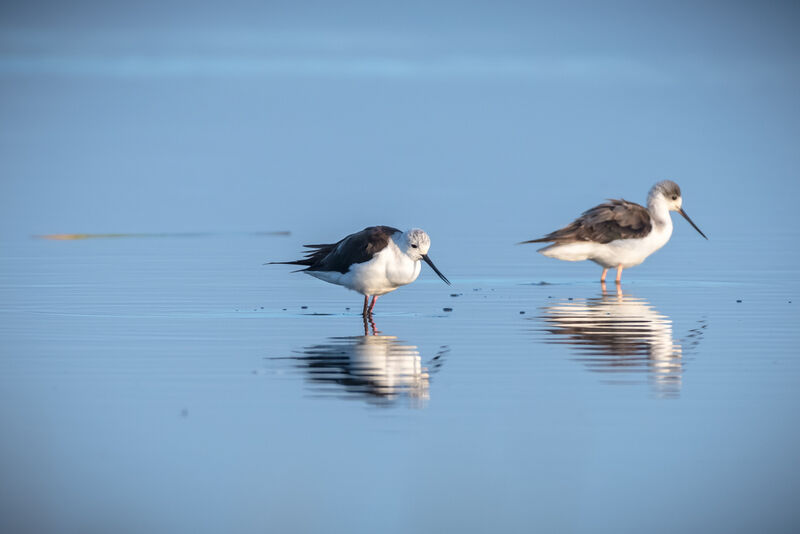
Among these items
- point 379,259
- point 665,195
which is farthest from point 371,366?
point 665,195

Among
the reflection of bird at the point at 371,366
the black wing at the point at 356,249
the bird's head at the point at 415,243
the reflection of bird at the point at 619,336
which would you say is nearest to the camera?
the reflection of bird at the point at 371,366

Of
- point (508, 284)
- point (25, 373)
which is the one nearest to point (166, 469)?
point (25, 373)

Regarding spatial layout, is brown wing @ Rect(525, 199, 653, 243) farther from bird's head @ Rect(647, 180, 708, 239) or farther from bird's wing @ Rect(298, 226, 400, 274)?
bird's wing @ Rect(298, 226, 400, 274)

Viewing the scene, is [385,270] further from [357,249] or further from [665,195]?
[665,195]

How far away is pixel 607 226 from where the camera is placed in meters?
19.3

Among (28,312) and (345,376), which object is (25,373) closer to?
(345,376)

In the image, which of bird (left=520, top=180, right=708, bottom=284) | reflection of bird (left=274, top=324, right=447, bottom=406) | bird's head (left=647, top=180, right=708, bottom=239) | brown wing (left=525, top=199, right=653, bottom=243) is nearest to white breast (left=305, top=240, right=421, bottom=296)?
reflection of bird (left=274, top=324, right=447, bottom=406)

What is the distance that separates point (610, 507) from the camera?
7688 millimetres

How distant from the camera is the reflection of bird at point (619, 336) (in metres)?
11.5

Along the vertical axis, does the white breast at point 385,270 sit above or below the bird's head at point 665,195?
below

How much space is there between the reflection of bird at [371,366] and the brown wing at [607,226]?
6.37 m

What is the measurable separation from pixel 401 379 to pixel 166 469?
3014 millimetres

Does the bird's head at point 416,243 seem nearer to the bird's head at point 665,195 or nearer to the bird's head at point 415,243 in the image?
the bird's head at point 415,243

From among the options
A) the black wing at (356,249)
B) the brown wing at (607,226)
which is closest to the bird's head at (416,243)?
the black wing at (356,249)
